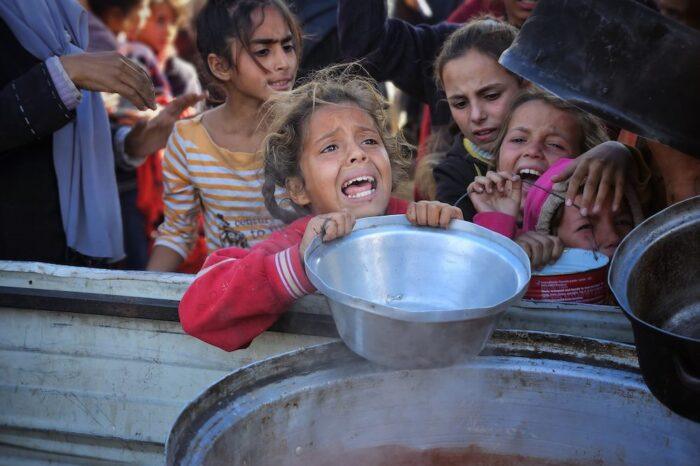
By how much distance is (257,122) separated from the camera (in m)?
2.78

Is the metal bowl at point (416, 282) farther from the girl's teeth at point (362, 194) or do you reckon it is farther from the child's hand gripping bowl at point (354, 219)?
the girl's teeth at point (362, 194)

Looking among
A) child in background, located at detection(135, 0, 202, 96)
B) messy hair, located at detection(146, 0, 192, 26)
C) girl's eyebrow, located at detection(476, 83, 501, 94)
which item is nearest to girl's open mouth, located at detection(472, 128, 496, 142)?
girl's eyebrow, located at detection(476, 83, 501, 94)

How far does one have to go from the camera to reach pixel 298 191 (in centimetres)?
215

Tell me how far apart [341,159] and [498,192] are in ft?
1.43

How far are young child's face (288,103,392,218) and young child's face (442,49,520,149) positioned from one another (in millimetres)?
536

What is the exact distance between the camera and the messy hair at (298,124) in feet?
7.12

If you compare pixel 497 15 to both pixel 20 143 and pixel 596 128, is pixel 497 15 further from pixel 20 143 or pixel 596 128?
pixel 20 143

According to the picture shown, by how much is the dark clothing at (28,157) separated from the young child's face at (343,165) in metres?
0.81

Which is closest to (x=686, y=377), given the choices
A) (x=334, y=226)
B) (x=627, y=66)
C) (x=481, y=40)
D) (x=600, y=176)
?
(x=627, y=66)

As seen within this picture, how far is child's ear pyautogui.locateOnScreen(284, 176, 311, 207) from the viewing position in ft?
7.01

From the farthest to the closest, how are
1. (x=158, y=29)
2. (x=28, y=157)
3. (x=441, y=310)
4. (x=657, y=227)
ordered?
1. (x=158, y=29)
2. (x=28, y=157)
3. (x=657, y=227)
4. (x=441, y=310)

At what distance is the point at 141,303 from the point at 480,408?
919mm

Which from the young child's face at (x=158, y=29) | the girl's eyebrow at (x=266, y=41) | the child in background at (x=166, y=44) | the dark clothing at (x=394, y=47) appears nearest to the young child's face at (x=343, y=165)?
the girl's eyebrow at (x=266, y=41)

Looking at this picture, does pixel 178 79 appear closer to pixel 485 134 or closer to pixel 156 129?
pixel 156 129
